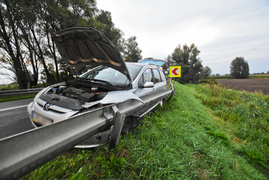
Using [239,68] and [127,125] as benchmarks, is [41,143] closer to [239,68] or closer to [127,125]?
[127,125]

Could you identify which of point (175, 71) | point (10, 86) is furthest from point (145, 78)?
point (10, 86)

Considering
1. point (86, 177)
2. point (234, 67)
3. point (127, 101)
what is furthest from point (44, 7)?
point (234, 67)

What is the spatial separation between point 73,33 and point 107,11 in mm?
23234

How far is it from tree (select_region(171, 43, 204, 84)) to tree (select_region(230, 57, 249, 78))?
3468 centimetres

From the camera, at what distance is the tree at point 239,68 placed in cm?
4712

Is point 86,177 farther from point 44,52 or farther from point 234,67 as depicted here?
point 234,67

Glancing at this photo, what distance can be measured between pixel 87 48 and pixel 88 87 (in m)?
0.84

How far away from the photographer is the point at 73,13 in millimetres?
11164

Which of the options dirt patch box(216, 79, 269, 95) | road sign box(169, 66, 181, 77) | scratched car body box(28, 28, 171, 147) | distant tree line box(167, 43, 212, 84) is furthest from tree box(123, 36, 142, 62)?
scratched car body box(28, 28, 171, 147)

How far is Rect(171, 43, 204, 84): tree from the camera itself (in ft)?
91.6

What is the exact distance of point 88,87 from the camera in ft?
8.13

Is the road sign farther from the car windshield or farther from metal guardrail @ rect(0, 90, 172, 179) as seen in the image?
metal guardrail @ rect(0, 90, 172, 179)

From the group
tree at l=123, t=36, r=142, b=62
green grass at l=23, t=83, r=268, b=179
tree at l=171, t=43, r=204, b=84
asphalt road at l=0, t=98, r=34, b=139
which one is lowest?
green grass at l=23, t=83, r=268, b=179

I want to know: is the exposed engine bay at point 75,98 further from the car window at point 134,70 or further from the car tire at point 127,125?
the car window at point 134,70
